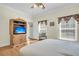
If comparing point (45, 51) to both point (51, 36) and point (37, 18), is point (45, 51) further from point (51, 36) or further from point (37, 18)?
point (37, 18)

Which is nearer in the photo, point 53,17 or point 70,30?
point 70,30

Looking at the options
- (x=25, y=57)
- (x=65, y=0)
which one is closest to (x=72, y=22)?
(x=65, y=0)

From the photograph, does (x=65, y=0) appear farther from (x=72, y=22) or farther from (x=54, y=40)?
(x=54, y=40)

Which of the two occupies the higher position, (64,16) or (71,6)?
(71,6)

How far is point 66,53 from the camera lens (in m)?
1.36

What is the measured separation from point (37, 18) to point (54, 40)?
2.34 feet

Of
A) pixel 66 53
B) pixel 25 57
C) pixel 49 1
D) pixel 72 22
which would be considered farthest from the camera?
pixel 72 22

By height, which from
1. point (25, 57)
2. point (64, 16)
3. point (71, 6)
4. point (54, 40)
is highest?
point (71, 6)

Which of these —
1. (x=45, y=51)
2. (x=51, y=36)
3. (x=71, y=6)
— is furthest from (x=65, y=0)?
(x=45, y=51)

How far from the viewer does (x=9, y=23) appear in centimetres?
301

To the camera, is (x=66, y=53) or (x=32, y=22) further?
(x=32, y=22)

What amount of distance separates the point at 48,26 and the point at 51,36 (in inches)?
10.6

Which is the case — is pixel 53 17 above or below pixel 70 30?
above

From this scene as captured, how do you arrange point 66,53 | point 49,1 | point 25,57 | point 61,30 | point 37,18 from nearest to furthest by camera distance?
1. point 66,53
2. point 25,57
3. point 49,1
4. point 61,30
5. point 37,18
